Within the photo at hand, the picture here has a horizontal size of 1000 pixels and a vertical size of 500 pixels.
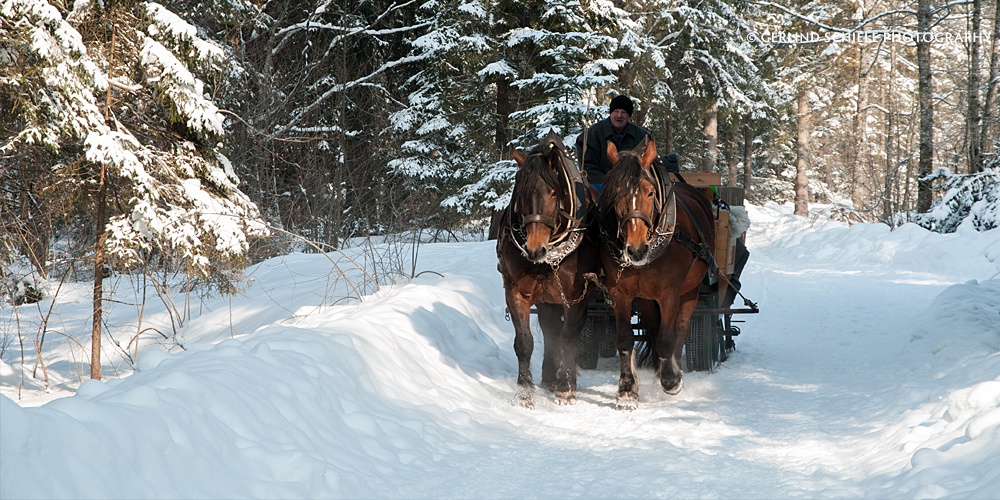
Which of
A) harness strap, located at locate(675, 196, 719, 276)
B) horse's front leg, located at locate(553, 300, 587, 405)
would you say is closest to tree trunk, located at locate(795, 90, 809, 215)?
harness strap, located at locate(675, 196, 719, 276)

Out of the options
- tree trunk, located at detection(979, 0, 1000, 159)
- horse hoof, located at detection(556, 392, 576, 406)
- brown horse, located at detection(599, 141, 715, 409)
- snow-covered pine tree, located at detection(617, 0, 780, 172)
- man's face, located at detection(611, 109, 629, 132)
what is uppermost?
snow-covered pine tree, located at detection(617, 0, 780, 172)

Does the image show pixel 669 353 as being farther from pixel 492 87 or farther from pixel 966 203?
pixel 492 87

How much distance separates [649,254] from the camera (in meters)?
5.43

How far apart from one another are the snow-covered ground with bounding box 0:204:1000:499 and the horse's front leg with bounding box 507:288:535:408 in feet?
0.55

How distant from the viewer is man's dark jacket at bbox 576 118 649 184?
705cm

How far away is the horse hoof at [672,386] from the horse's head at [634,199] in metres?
1.27

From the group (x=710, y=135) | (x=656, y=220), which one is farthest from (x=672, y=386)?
(x=710, y=135)

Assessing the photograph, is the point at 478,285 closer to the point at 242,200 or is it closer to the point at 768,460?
the point at 242,200

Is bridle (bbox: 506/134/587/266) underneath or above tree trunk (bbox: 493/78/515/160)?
underneath

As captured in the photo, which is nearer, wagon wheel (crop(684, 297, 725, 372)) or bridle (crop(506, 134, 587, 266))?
bridle (crop(506, 134, 587, 266))

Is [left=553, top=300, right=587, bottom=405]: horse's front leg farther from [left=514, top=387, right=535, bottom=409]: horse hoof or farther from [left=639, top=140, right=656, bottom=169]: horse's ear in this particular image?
[left=639, top=140, right=656, bottom=169]: horse's ear

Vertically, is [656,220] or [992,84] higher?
[992,84]

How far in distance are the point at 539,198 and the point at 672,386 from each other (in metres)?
1.94

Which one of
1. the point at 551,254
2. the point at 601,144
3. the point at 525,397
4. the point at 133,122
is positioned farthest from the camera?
the point at 133,122
